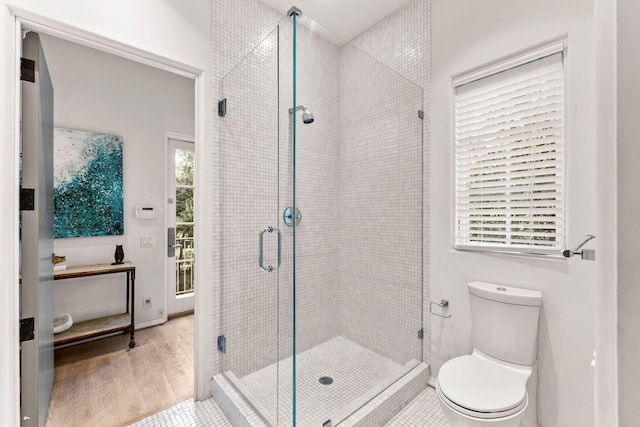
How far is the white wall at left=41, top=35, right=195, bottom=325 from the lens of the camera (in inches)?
104

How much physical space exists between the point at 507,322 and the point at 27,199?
2.48m

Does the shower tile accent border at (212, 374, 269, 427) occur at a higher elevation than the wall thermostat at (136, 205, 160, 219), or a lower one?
lower

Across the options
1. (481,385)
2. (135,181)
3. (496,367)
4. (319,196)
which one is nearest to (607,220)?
(481,385)

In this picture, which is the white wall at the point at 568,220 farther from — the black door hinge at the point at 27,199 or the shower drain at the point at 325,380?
the black door hinge at the point at 27,199

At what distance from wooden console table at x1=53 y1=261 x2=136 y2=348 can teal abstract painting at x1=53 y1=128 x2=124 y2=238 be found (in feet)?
1.20

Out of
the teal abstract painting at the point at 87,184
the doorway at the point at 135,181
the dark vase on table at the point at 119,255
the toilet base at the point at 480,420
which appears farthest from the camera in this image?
the dark vase on table at the point at 119,255

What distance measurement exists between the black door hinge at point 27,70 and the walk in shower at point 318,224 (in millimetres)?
902

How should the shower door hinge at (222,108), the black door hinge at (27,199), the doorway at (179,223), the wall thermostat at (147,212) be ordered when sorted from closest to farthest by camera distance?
the black door hinge at (27,199), the shower door hinge at (222,108), the wall thermostat at (147,212), the doorway at (179,223)

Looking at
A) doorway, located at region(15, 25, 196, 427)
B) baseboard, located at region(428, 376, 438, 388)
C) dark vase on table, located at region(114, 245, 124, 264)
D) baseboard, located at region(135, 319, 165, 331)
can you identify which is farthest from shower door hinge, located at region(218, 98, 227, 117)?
baseboard, located at region(135, 319, 165, 331)

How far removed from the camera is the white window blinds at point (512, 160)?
1.56 metres

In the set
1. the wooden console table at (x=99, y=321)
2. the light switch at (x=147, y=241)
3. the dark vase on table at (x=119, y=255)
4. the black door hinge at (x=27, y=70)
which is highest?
the black door hinge at (x=27, y=70)

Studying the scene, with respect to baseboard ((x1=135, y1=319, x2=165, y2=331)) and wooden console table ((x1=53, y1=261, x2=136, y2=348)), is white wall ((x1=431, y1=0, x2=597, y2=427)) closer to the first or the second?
wooden console table ((x1=53, y1=261, x2=136, y2=348))

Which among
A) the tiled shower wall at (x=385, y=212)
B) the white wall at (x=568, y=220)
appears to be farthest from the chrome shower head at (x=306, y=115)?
the white wall at (x=568, y=220)

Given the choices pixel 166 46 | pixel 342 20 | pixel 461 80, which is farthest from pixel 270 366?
pixel 342 20
